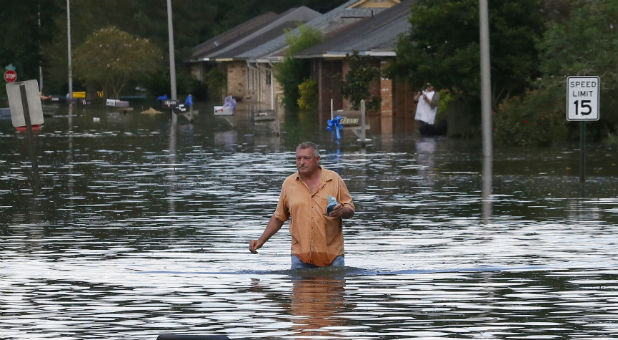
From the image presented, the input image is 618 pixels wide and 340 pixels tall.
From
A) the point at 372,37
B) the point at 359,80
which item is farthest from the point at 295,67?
the point at 359,80

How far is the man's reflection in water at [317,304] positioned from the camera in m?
11.4

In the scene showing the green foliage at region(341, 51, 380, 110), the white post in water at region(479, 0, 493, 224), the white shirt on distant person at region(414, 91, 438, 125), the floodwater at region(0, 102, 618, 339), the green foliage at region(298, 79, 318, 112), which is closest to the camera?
the floodwater at region(0, 102, 618, 339)

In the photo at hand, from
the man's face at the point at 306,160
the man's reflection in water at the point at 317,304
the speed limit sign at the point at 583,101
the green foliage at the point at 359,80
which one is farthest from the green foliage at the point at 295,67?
the man's face at the point at 306,160

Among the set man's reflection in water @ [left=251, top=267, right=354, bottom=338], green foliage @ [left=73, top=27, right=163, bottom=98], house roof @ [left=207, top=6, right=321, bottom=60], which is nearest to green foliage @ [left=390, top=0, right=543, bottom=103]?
man's reflection in water @ [left=251, top=267, right=354, bottom=338]

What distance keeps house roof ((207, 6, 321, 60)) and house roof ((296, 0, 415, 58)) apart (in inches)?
1171

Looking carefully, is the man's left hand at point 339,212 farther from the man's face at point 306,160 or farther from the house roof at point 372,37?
the house roof at point 372,37

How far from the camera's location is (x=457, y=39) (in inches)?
1731

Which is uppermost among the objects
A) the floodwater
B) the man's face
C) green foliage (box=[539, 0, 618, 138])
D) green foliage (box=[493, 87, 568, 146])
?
green foliage (box=[539, 0, 618, 138])

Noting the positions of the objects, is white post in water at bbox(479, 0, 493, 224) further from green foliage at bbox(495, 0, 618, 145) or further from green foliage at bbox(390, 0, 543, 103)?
green foliage at bbox(390, 0, 543, 103)

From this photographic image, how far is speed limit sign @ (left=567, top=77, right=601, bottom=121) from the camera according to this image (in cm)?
2609

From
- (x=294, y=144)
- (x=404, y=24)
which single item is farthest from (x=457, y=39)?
(x=404, y=24)

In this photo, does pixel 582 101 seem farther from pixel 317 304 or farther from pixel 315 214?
pixel 317 304

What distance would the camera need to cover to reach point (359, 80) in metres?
61.9

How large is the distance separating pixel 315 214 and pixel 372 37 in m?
53.0
